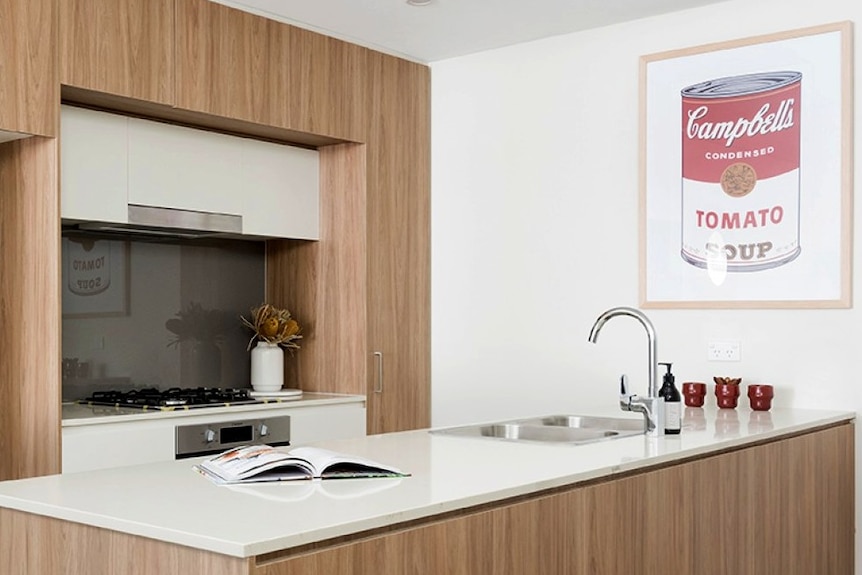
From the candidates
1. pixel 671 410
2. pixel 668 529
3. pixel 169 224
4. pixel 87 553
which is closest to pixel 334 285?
pixel 169 224

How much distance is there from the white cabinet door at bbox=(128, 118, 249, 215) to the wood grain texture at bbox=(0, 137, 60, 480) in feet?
1.33

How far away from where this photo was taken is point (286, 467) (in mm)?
2121

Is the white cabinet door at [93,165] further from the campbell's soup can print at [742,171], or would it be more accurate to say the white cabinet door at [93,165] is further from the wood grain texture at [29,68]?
the campbell's soup can print at [742,171]

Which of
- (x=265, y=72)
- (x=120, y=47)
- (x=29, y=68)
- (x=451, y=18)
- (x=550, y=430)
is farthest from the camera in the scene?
(x=451, y=18)

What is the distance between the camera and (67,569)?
188 cm

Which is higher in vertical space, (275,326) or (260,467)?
(275,326)

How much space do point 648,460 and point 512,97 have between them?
253cm

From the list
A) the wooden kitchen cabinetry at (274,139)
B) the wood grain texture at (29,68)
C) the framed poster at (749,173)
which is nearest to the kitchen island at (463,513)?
the framed poster at (749,173)

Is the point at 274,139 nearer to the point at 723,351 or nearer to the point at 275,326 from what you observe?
the point at 275,326

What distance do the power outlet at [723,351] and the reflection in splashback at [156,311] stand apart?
2.10m

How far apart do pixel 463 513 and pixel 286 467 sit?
15.9 inches

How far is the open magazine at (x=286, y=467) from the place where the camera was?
6.77ft

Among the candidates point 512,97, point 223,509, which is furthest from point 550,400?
point 223,509

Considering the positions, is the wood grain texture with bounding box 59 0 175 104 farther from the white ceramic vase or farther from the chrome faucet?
the chrome faucet
